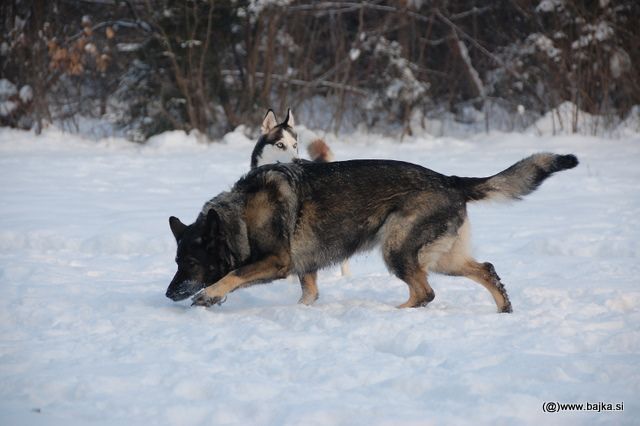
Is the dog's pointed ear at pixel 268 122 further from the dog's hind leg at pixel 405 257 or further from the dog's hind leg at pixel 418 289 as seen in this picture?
the dog's hind leg at pixel 418 289

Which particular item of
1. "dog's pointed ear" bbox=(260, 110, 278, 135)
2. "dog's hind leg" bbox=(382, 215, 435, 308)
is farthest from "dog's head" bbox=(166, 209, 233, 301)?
"dog's pointed ear" bbox=(260, 110, 278, 135)

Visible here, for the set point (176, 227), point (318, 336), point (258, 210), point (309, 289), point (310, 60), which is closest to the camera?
point (318, 336)

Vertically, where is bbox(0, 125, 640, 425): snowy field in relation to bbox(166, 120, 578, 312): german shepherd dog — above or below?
below

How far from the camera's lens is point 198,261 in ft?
17.3

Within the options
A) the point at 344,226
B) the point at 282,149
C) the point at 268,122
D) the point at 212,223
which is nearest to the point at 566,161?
the point at 344,226

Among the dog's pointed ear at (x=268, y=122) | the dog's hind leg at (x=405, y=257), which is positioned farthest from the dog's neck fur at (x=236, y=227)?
the dog's pointed ear at (x=268, y=122)

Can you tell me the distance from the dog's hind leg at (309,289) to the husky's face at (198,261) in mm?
604

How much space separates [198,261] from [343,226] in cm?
108

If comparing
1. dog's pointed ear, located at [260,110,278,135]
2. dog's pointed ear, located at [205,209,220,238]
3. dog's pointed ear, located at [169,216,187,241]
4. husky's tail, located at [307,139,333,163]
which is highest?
dog's pointed ear, located at [260,110,278,135]

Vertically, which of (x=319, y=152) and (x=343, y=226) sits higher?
(x=319, y=152)

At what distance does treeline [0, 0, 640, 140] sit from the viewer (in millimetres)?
16047

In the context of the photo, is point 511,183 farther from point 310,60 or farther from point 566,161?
point 310,60

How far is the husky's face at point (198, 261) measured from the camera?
205 inches

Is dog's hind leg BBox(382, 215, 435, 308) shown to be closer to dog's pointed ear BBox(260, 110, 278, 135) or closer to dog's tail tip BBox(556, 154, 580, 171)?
dog's tail tip BBox(556, 154, 580, 171)
